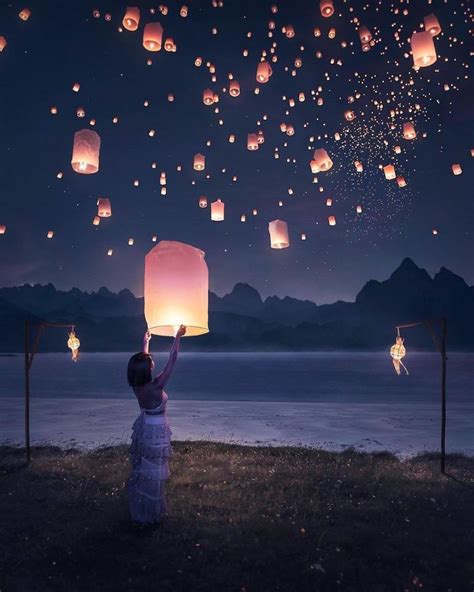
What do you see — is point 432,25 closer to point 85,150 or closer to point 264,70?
point 264,70

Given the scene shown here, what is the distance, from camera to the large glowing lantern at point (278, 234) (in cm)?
675

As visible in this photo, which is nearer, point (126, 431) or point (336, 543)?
point (336, 543)

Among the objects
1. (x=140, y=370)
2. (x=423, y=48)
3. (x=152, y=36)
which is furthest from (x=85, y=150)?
(x=423, y=48)

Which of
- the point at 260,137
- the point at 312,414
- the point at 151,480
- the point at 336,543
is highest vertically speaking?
the point at 260,137

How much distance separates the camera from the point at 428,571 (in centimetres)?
496

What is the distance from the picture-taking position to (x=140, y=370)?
5492mm

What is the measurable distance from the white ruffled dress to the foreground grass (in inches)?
11.2

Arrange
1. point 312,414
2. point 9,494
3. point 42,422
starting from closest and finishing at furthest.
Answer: point 9,494 → point 42,422 → point 312,414

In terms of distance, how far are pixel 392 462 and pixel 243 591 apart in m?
5.86

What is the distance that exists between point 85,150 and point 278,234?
253 centimetres

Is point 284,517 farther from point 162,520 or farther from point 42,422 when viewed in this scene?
point 42,422

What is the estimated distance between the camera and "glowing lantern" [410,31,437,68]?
6219mm

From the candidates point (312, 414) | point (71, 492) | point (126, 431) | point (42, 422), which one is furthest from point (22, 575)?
point (312, 414)

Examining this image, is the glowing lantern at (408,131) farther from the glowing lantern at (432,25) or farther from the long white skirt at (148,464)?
the long white skirt at (148,464)
